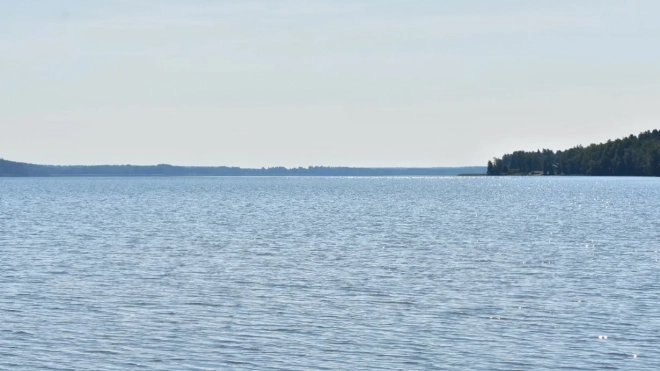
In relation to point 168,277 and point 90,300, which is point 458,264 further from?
point 90,300

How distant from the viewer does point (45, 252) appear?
6106cm

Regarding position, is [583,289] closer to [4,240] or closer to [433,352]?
[433,352]

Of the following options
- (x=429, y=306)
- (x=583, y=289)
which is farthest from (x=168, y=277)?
(x=583, y=289)

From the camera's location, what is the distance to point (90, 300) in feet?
130

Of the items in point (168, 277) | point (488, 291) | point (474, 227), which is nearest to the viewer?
point (488, 291)

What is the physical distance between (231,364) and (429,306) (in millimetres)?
11459

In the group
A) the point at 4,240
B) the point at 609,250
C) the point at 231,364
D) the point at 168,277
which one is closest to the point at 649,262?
the point at 609,250

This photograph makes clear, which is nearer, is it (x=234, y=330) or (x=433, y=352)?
(x=433, y=352)

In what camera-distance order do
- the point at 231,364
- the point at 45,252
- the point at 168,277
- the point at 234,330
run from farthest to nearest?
the point at 45,252 → the point at 168,277 → the point at 234,330 → the point at 231,364

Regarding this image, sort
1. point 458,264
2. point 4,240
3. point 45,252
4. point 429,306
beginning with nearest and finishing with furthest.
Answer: point 429,306
point 458,264
point 45,252
point 4,240

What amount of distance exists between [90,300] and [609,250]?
113ft

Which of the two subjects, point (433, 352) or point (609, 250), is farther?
point (609, 250)

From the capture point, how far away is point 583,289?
139 feet

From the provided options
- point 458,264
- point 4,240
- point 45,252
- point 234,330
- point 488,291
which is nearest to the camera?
point 234,330
